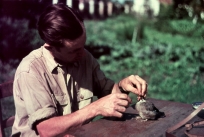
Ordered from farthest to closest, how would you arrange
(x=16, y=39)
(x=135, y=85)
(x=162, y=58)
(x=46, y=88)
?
(x=162, y=58) < (x=16, y=39) < (x=135, y=85) < (x=46, y=88)

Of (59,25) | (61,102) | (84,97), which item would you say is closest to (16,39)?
(84,97)

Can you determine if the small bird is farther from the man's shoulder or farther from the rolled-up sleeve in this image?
the man's shoulder

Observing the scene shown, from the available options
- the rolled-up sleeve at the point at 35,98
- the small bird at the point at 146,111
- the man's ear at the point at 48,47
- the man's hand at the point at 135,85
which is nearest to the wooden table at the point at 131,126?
the small bird at the point at 146,111

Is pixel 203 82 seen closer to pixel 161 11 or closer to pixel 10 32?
pixel 10 32

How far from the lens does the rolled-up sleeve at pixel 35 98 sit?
2.17 meters

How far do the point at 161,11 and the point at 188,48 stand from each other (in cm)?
484

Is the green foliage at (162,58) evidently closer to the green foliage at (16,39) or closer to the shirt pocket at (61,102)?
the green foliage at (16,39)

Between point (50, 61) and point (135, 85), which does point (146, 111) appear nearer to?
point (135, 85)

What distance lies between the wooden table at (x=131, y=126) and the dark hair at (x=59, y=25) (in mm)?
607

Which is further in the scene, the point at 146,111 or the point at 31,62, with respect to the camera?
the point at 31,62

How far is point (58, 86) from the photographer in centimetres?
241

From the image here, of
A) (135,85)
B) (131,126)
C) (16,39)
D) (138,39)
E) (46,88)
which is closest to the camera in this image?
(131,126)

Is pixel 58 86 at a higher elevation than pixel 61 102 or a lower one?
higher

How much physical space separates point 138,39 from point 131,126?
942 centimetres
